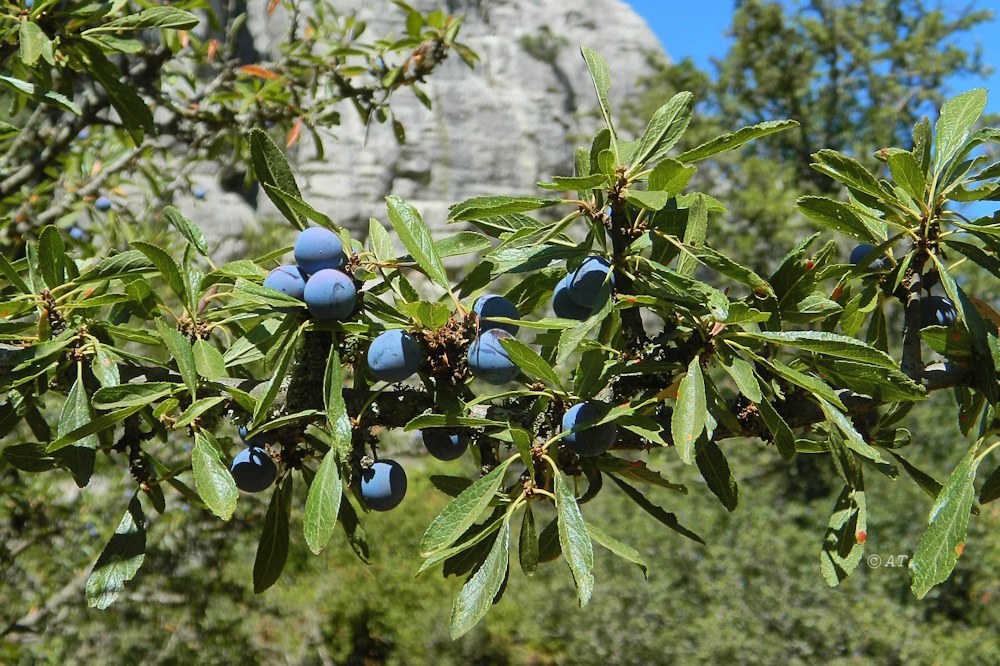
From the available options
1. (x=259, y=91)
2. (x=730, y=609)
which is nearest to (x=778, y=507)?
(x=730, y=609)

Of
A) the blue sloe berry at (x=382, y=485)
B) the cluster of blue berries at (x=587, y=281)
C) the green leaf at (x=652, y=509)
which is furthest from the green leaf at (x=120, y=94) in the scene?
the green leaf at (x=652, y=509)

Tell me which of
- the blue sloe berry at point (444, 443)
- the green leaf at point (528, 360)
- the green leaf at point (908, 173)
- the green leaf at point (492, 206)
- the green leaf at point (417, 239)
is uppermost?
the green leaf at point (908, 173)

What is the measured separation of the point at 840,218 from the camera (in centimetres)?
98

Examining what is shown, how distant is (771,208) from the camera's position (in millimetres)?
9648

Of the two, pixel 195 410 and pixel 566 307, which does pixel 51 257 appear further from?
pixel 566 307

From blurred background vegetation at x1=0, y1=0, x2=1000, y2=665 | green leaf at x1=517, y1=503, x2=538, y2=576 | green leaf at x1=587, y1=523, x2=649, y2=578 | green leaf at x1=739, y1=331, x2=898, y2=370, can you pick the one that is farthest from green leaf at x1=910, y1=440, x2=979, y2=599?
blurred background vegetation at x1=0, y1=0, x2=1000, y2=665

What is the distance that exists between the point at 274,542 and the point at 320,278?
392 millimetres

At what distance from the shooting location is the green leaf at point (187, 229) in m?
1.04

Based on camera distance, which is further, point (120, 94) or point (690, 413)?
point (120, 94)

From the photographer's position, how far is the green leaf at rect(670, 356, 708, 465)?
78cm

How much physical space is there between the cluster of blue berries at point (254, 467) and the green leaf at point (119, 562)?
0.12m

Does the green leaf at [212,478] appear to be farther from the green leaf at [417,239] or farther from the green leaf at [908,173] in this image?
the green leaf at [908,173]

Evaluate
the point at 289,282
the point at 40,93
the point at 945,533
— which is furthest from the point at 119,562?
the point at 945,533

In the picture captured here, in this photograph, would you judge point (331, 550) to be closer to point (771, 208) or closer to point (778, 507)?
point (778, 507)
